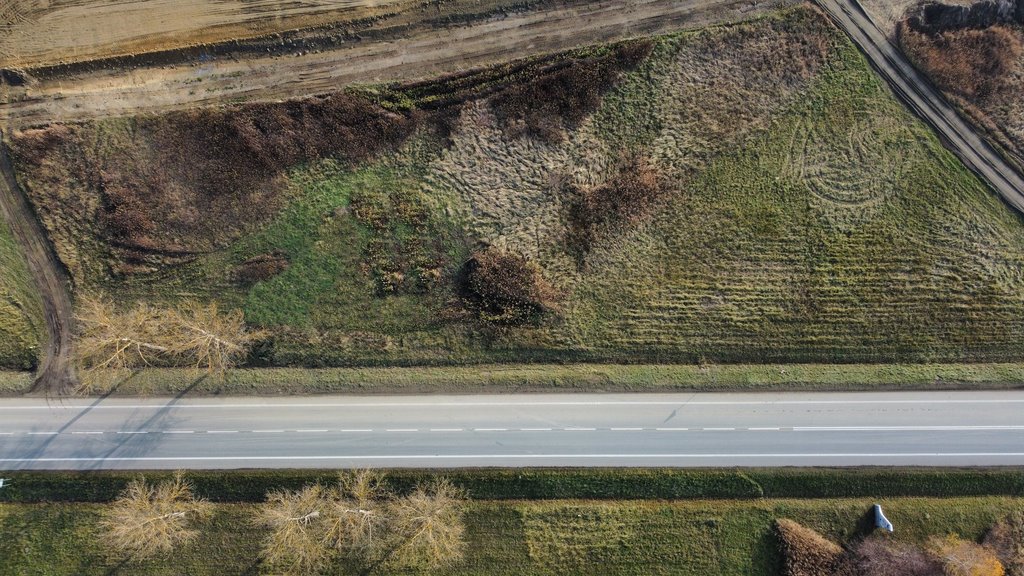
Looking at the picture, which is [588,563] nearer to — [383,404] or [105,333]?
[383,404]

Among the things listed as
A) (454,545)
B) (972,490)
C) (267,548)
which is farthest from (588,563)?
(972,490)

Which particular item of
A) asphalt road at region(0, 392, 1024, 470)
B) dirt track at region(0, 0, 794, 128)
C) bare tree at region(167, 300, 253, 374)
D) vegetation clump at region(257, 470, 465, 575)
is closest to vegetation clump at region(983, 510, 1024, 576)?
asphalt road at region(0, 392, 1024, 470)

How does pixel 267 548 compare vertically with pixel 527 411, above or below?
below

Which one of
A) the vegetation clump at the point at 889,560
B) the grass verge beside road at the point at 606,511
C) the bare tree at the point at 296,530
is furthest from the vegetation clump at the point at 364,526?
the vegetation clump at the point at 889,560

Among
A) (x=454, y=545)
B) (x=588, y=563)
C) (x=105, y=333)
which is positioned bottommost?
(x=588, y=563)

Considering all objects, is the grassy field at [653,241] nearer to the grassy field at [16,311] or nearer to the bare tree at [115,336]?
the bare tree at [115,336]

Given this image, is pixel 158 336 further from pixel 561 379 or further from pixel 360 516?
pixel 561 379

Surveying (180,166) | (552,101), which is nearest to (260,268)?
(180,166)
